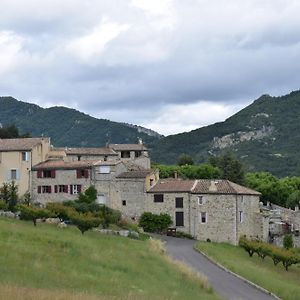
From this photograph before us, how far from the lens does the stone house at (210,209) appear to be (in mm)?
65875

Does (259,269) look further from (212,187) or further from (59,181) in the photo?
(59,181)

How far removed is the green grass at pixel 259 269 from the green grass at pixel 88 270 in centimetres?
586

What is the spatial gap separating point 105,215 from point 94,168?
10504 millimetres

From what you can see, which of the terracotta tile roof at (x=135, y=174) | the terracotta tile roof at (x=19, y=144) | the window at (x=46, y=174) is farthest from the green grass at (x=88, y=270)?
the terracotta tile roof at (x=19, y=144)

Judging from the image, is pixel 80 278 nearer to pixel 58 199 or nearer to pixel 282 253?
pixel 282 253

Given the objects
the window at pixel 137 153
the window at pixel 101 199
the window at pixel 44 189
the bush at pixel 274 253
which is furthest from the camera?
the window at pixel 137 153

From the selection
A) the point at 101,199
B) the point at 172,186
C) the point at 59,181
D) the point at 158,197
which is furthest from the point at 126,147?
the point at 158,197

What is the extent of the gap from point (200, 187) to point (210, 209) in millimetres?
2569

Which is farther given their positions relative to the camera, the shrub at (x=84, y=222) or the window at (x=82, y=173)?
the window at (x=82, y=173)

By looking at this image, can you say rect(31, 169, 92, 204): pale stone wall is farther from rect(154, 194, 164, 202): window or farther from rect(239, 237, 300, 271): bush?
rect(239, 237, 300, 271): bush

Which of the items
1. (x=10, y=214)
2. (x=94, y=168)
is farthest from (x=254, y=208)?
(x=10, y=214)

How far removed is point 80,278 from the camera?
27281 millimetres

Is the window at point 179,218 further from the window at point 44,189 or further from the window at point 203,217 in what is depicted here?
the window at point 44,189

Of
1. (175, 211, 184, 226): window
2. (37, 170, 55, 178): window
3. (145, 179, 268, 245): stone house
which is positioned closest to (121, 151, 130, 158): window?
(37, 170, 55, 178): window
